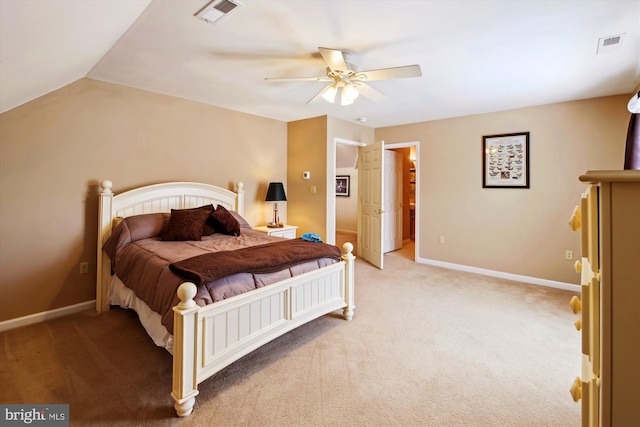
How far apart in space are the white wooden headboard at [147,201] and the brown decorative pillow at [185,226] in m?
0.42

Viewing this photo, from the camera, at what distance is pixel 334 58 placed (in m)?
2.17

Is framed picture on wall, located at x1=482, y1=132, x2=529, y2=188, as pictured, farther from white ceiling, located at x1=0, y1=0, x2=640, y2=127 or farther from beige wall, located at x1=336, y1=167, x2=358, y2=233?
beige wall, located at x1=336, y1=167, x2=358, y2=233

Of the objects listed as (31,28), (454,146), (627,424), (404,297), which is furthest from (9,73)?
(454,146)

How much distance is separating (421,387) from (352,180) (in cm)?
651

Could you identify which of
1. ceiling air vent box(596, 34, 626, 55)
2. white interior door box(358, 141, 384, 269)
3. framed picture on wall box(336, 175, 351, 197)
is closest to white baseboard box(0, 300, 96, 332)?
white interior door box(358, 141, 384, 269)

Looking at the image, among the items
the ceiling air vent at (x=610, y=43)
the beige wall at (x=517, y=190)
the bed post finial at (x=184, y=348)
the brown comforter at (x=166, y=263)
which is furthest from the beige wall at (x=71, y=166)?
the ceiling air vent at (x=610, y=43)

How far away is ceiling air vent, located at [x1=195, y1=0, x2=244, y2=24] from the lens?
1781 mm

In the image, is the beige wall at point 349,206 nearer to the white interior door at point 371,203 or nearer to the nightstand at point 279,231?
the white interior door at point 371,203

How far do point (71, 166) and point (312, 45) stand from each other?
102 inches

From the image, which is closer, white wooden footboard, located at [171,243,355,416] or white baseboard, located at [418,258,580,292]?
white wooden footboard, located at [171,243,355,416]

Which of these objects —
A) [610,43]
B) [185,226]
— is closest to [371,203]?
[185,226]

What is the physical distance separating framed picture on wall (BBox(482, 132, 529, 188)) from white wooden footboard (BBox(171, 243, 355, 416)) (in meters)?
2.82

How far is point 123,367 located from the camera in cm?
206

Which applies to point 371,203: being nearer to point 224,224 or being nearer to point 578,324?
point 224,224
